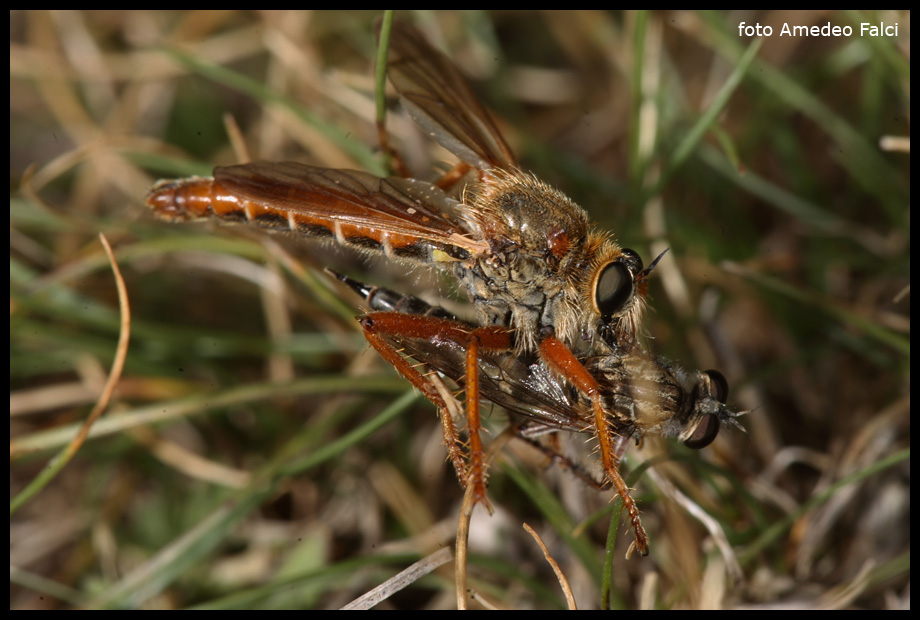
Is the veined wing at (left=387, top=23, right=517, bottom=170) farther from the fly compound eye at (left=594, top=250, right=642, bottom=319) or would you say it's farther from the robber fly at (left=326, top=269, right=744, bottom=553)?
the robber fly at (left=326, top=269, right=744, bottom=553)

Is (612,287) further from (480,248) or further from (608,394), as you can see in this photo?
(480,248)

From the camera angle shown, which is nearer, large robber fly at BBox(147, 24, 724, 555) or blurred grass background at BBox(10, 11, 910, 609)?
large robber fly at BBox(147, 24, 724, 555)

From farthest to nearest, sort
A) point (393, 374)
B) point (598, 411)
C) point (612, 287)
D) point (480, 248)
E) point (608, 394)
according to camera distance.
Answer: point (393, 374) < point (480, 248) < point (612, 287) < point (608, 394) < point (598, 411)

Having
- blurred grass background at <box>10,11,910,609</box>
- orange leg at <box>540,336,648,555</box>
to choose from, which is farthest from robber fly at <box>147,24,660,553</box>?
blurred grass background at <box>10,11,910,609</box>

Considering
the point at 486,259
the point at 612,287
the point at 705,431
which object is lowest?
the point at 705,431

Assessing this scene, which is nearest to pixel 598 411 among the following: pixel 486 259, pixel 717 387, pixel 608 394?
pixel 608 394

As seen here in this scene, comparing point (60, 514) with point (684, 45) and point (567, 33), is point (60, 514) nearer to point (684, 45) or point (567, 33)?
point (567, 33)

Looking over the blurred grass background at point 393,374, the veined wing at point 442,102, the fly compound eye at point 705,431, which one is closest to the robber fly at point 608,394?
the fly compound eye at point 705,431
